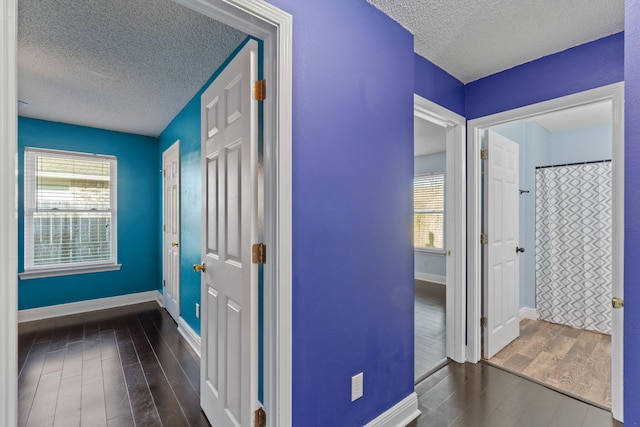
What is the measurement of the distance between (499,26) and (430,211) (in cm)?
430

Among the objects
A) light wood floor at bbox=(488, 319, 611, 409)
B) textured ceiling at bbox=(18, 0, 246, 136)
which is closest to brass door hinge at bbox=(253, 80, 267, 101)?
textured ceiling at bbox=(18, 0, 246, 136)

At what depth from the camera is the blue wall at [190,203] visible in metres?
2.79

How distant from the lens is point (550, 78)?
2164 mm

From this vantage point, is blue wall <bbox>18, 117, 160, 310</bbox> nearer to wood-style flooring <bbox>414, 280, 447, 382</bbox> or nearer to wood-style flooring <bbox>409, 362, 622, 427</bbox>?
wood-style flooring <bbox>414, 280, 447, 382</bbox>

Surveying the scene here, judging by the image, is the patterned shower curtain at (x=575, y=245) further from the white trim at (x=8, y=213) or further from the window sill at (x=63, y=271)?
the window sill at (x=63, y=271)

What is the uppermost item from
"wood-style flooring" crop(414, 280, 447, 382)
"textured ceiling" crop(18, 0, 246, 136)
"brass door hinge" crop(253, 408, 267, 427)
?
"textured ceiling" crop(18, 0, 246, 136)

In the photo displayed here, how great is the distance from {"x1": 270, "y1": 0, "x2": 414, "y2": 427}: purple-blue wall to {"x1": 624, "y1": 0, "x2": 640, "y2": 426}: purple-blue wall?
993 mm

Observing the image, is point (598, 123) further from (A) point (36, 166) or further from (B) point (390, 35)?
(A) point (36, 166)

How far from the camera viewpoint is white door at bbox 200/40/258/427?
4.41ft

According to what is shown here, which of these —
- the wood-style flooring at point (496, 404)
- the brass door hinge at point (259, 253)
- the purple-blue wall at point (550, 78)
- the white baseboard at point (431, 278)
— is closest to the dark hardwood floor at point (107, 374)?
the brass door hinge at point (259, 253)

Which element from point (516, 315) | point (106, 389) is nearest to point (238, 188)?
point (106, 389)

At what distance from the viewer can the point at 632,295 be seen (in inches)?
36.1

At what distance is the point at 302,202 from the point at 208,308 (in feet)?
3.45

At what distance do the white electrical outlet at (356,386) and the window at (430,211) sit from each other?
4575 mm
